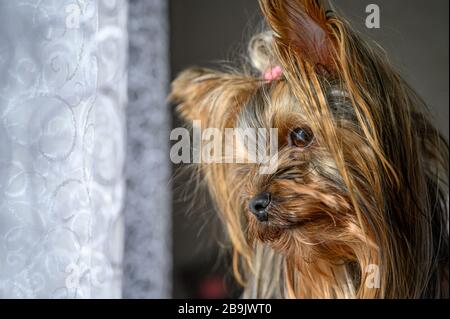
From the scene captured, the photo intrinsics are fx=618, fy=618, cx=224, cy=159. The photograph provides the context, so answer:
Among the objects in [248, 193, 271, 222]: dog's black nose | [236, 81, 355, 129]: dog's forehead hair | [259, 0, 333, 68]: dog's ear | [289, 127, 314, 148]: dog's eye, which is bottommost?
[248, 193, 271, 222]: dog's black nose

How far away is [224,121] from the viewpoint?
1298 millimetres

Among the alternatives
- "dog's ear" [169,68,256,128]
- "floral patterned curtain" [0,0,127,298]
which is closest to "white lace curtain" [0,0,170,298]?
"floral patterned curtain" [0,0,127,298]

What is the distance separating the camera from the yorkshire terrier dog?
108 cm

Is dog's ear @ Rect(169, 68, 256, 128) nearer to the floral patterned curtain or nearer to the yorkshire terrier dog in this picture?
the yorkshire terrier dog

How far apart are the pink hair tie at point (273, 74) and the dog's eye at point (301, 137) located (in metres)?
0.12

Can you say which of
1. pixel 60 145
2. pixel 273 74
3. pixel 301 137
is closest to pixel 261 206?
pixel 301 137

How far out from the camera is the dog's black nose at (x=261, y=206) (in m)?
1.13

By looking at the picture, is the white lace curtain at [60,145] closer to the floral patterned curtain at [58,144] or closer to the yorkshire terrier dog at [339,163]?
the floral patterned curtain at [58,144]

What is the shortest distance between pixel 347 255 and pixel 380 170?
20cm

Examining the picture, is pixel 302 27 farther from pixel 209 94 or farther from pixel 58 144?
pixel 58 144

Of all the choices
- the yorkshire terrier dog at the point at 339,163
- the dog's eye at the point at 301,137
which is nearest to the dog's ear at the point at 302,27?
the yorkshire terrier dog at the point at 339,163

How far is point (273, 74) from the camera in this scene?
1230 millimetres

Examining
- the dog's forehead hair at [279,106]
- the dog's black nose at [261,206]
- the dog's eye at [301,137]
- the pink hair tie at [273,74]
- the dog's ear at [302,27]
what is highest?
the dog's ear at [302,27]

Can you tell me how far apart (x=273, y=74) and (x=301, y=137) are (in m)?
0.15
